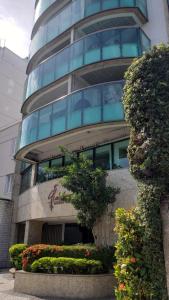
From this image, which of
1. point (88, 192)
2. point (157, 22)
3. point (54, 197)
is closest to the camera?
point (88, 192)

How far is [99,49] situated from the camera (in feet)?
51.8

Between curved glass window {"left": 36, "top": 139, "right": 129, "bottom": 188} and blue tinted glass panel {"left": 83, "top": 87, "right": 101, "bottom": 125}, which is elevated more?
blue tinted glass panel {"left": 83, "top": 87, "right": 101, "bottom": 125}

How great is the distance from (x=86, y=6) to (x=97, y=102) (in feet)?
26.0

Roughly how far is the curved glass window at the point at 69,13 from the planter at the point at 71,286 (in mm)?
14784

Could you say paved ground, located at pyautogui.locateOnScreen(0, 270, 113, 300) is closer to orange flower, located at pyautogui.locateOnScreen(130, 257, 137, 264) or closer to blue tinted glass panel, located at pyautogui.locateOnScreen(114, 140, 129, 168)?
orange flower, located at pyautogui.locateOnScreen(130, 257, 137, 264)

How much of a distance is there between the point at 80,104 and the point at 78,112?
418mm

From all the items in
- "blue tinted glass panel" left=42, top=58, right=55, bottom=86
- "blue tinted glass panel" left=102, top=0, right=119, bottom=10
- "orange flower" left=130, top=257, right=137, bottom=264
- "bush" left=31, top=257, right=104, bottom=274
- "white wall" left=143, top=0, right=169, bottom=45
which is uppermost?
"blue tinted glass panel" left=102, top=0, right=119, bottom=10

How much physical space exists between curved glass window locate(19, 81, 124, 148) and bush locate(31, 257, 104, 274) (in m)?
6.28

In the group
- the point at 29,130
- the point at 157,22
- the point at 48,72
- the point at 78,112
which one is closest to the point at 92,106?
the point at 78,112

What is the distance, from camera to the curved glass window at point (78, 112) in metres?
13.6

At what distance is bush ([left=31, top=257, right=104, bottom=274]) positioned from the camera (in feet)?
35.0

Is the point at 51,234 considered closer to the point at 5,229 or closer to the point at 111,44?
the point at 5,229

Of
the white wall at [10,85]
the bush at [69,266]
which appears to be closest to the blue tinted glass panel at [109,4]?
the bush at [69,266]

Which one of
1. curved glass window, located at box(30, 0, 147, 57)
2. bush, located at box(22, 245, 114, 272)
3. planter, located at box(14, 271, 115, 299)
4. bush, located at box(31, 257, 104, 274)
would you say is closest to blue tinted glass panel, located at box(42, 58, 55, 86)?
curved glass window, located at box(30, 0, 147, 57)
